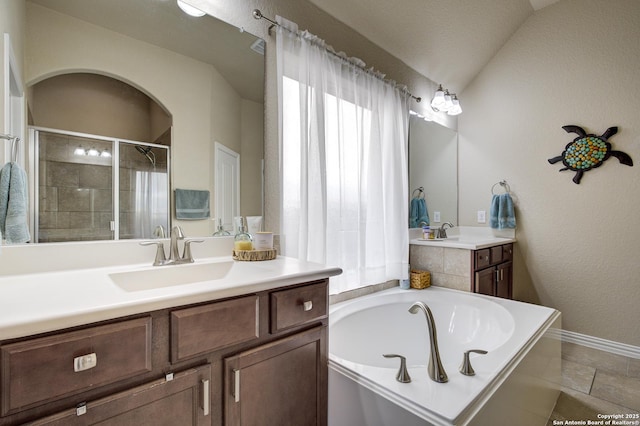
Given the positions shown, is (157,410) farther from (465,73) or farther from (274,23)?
(465,73)

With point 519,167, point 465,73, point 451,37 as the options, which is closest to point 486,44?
point 465,73

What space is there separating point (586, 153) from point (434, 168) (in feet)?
3.83

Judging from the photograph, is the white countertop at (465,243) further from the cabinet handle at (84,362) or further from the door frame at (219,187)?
the cabinet handle at (84,362)

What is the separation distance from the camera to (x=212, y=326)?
85 centimetres

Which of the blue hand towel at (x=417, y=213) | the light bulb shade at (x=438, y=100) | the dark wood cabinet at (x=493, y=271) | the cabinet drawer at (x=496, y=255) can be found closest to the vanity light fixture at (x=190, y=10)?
the light bulb shade at (x=438, y=100)

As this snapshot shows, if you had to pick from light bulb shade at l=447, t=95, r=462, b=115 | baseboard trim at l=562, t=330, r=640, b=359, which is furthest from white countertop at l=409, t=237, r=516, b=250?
light bulb shade at l=447, t=95, r=462, b=115

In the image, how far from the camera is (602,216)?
2453 mm

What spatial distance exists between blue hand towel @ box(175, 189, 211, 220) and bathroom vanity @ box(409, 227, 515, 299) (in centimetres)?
180

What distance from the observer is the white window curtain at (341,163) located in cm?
167

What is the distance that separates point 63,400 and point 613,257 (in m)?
3.35

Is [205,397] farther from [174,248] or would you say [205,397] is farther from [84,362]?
[174,248]

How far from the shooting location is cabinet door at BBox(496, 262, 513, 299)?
2586 millimetres

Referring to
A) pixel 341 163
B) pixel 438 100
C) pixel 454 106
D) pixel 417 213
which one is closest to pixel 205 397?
pixel 341 163

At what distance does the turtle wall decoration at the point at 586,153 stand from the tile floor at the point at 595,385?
1.41m
